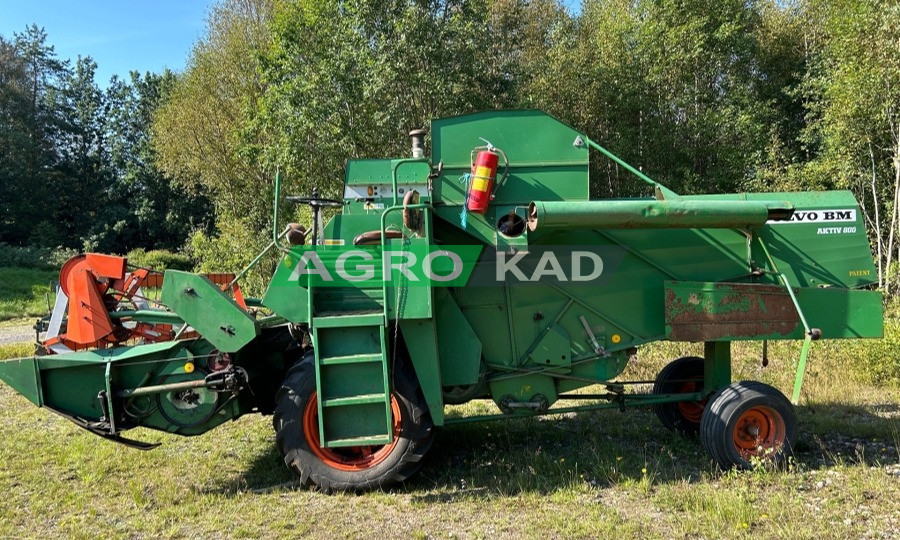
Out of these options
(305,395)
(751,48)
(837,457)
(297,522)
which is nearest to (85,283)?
(305,395)

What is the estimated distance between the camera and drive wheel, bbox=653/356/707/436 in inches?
231

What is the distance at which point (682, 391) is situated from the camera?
20.3 ft

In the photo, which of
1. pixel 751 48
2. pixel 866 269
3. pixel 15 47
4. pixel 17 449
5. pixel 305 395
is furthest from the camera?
pixel 15 47

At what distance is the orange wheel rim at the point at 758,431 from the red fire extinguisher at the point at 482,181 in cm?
264

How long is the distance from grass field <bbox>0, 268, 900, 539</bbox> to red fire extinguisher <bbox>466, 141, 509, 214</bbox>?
2.15m

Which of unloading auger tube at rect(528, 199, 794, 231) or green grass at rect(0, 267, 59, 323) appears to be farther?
green grass at rect(0, 267, 59, 323)

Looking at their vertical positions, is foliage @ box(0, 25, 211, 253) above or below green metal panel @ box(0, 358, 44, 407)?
above

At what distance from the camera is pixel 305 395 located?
4637 millimetres

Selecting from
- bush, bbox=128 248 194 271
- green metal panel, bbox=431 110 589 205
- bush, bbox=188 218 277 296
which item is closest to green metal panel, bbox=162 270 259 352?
green metal panel, bbox=431 110 589 205

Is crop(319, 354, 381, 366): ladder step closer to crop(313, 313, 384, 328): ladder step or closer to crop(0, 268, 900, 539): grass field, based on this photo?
crop(313, 313, 384, 328): ladder step

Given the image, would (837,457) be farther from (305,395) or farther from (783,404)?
(305,395)

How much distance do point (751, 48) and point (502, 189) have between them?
17795 millimetres

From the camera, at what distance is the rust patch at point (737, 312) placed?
4.83m

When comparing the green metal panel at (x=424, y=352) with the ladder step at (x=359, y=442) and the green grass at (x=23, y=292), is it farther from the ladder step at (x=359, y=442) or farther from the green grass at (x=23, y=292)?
the green grass at (x=23, y=292)
